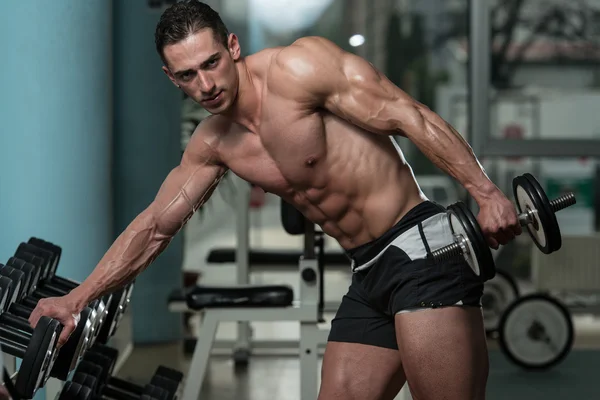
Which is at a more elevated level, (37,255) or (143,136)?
(143,136)

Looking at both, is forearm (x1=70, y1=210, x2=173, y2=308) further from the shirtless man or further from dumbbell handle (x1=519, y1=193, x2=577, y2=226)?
dumbbell handle (x1=519, y1=193, x2=577, y2=226)

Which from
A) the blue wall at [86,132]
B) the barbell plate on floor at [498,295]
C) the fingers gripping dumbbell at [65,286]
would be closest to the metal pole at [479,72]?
the barbell plate on floor at [498,295]

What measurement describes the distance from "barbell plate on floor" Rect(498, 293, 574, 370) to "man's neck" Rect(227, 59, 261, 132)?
2770 mm

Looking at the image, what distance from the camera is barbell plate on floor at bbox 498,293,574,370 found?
4.47 m

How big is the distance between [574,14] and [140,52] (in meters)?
2.59

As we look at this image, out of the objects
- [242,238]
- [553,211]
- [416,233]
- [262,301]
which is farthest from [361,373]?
[242,238]

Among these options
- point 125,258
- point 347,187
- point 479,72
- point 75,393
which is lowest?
point 75,393

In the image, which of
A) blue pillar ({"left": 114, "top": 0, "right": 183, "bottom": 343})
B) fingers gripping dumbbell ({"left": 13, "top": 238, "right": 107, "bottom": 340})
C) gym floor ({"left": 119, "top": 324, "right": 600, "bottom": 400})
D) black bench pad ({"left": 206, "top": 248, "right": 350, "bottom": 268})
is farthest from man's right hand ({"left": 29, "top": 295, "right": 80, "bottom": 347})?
blue pillar ({"left": 114, "top": 0, "right": 183, "bottom": 343})

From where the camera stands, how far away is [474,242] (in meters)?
1.68

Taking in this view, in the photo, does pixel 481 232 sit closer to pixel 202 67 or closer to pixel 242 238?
pixel 202 67

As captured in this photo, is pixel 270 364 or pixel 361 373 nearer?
pixel 361 373

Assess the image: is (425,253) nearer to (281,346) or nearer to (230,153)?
(230,153)

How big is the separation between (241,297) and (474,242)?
1.86 meters

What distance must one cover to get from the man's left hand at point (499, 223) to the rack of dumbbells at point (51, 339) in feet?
2.84
